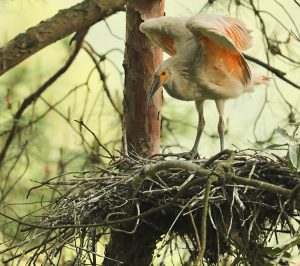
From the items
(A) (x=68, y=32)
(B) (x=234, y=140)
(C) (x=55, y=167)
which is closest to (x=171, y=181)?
(A) (x=68, y=32)

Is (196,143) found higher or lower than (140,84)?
lower

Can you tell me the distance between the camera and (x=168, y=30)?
4062mm

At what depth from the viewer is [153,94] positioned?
12.9 feet

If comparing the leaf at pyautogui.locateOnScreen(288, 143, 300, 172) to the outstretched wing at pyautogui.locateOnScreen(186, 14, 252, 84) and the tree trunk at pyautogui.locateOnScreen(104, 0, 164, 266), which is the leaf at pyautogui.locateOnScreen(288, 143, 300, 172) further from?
the tree trunk at pyautogui.locateOnScreen(104, 0, 164, 266)

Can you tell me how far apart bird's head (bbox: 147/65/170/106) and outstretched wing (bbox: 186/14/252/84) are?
0.17 metres

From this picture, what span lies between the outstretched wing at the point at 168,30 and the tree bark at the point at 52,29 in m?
0.58

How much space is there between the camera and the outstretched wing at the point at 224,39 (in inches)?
146

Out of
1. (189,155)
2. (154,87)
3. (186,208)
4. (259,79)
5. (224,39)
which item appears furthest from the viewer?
(259,79)

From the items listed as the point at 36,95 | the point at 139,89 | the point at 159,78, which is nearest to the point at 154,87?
the point at 159,78

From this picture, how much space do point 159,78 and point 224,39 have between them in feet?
1.13

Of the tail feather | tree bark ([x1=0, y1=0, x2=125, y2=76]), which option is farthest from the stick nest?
tree bark ([x1=0, y1=0, x2=125, y2=76])

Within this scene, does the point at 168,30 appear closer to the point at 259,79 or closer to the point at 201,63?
the point at 201,63

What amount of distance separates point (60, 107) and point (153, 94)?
2.02 m

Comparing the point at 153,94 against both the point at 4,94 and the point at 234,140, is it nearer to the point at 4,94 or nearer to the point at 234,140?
the point at 234,140
